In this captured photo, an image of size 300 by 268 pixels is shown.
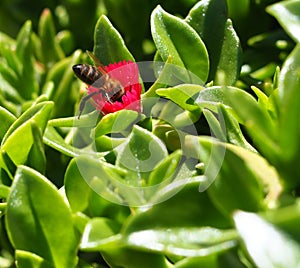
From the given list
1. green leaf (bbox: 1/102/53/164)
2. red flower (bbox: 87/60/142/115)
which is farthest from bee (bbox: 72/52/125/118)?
green leaf (bbox: 1/102/53/164)

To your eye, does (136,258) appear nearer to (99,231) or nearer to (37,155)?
(99,231)

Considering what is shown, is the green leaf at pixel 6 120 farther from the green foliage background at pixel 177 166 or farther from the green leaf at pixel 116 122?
the green leaf at pixel 116 122

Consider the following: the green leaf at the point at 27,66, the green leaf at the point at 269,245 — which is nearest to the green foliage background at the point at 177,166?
the green leaf at the point at 269,245

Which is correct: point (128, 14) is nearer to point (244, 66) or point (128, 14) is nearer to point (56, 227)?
point (244, 66)

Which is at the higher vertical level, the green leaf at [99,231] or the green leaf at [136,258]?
the green leaf at [99,231]

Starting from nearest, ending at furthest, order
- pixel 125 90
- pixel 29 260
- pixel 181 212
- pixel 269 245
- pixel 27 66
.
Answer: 1. pixel 269 245
2. pixel 181 212
3. pixel 29 260
4. pixel 125 90
5. pixel 27 66

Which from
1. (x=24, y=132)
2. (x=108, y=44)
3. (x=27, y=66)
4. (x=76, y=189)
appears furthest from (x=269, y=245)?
(x=27, y=66)

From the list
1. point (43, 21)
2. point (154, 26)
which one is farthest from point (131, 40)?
point (154, 26)
